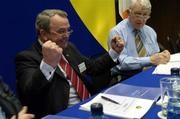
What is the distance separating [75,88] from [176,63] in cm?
88

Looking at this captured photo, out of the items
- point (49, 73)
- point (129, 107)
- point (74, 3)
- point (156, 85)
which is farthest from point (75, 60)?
point (74, 3)

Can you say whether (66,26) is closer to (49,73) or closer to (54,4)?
(49,73)

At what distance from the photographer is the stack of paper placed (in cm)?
175

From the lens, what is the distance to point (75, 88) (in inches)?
98.2

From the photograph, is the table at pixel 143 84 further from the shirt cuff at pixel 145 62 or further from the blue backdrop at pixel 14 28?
the blue backdrop at pixel 14 28

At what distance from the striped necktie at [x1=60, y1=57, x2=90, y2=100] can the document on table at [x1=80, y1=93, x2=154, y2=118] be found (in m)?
0.51

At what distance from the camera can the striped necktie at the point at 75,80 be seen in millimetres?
2504

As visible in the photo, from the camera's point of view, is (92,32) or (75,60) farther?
(92,32)

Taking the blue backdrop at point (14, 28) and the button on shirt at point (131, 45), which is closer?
the blue backdrop at point (14, 28)

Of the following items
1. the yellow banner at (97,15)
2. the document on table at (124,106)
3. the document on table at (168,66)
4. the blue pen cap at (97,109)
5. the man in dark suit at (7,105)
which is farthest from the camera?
the yellow banner at (97,15)

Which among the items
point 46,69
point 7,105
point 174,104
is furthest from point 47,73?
point 174,104

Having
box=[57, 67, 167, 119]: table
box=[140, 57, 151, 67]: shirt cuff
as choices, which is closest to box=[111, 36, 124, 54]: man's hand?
box=[57, 67, 167, 119]: table

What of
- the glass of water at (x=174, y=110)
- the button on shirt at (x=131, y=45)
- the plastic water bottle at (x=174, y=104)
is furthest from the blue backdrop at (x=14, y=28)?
the glass of water at (x=174, y=110)

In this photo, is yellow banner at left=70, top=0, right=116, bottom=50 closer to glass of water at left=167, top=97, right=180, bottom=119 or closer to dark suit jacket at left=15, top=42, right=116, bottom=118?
dark suit jacket at left=15, top=42, right=116, bottom=118
